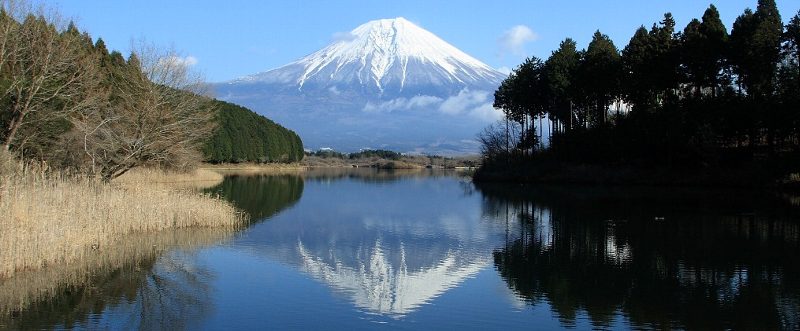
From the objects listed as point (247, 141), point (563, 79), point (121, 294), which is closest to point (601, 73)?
point (563, 79)

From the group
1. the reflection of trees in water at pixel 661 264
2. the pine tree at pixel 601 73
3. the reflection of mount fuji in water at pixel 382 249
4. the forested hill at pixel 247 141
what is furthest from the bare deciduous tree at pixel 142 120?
the forested hill at pixel 247 141

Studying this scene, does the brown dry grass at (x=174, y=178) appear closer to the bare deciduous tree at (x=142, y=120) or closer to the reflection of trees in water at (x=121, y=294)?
the bare deciduous tree at (x=142, y=120)

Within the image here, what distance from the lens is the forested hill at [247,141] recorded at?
2943 inches

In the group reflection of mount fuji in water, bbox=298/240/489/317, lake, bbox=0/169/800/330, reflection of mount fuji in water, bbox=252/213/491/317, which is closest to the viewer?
lake, bbox=0/169/800/330

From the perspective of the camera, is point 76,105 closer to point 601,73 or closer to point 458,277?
point 458,277

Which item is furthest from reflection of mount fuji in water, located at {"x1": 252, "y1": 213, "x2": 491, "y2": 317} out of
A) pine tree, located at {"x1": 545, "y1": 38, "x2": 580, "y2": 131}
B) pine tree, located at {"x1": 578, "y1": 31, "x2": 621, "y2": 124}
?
pine tree, located at {"x1": 545, "y1": 38, "x2": 580, "y2": 131}

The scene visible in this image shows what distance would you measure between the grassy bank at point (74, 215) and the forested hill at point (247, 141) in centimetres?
5089

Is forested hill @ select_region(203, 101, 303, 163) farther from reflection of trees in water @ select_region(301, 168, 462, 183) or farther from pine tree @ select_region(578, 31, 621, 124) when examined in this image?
pine tree @ select_region(578, 31, 621, 124)

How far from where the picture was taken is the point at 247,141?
8338 cm

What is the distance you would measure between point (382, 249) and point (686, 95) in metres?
32.0

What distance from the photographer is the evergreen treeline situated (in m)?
37.6

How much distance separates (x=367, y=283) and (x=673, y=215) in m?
15.0

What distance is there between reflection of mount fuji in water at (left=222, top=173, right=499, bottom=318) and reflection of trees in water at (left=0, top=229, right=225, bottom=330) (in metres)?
2.18

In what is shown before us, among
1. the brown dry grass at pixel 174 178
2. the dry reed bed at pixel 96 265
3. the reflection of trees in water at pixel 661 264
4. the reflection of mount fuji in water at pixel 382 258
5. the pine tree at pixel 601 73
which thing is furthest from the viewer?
the pine tree at pixel 601 73
